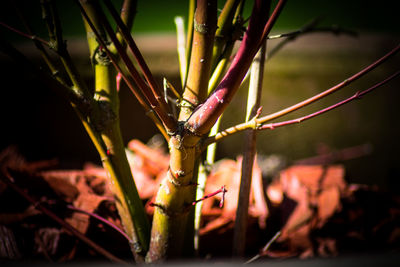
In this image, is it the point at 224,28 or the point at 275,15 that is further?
the point at 224,28

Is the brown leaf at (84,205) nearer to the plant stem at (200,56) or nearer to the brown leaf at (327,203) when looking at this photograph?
the plant stem at (200,56)

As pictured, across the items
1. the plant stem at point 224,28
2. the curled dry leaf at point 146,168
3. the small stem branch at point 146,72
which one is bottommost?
the curled dry leaf at point 146,168

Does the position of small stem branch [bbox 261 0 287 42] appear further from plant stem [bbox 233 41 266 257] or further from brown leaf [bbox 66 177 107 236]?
brown leaf [bbox 66 177 107 236]

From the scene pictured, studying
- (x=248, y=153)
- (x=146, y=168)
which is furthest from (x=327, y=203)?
(x=146, y=168)

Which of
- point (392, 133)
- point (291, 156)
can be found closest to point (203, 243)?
point (291, 156)

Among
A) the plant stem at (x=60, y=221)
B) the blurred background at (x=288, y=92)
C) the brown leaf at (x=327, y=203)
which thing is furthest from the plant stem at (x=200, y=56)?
the blurred background at (x=288, y=92)

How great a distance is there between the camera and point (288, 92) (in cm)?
92

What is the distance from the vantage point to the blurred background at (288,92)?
876 millimetres

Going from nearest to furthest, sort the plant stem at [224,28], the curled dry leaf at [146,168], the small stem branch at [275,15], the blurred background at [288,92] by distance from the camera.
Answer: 1. the small stem branch at [275,15]
2. the plant stem at [224,28]
3. the curled dry leaf at [146,168]
4. the blurred background at [288,92]

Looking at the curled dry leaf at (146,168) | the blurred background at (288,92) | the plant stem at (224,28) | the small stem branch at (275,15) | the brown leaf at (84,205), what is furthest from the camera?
the blurred background at (288,92)

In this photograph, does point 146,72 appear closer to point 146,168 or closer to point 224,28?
point 224,28

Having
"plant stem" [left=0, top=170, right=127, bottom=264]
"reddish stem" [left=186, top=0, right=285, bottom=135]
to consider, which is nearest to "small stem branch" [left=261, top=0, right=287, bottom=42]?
"reddish stem" [left=186, top=0, right=285, bottom=135]

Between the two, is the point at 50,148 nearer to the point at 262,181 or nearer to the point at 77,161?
the point at 77,161

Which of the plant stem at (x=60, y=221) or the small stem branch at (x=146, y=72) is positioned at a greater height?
the small stem branch at (x=146, y=72)
